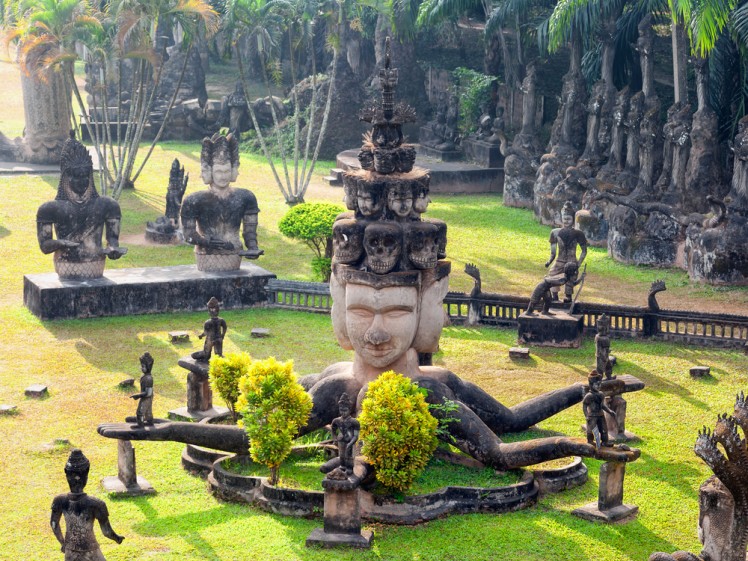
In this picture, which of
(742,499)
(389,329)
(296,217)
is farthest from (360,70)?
(742,499)

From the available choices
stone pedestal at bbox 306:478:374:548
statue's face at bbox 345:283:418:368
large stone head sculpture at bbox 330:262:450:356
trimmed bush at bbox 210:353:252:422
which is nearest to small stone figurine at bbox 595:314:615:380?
large stone head sculpture at bbox 330:262:450:356

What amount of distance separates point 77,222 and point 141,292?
152cm

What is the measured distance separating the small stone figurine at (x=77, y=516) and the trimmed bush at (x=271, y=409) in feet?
7.73

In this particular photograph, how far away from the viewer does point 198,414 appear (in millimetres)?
15641

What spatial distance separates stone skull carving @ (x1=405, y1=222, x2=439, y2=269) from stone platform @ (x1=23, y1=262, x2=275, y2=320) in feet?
26.7

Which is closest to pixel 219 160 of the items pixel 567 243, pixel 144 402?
pixel 567 243

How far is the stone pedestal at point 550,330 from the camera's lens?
19.2 meters

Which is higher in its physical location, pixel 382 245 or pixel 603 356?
pixel 382 245

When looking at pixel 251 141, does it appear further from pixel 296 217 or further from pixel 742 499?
pixel 742 499

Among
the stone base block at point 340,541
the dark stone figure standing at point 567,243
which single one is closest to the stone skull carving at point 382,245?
the stone base block at point 340,541

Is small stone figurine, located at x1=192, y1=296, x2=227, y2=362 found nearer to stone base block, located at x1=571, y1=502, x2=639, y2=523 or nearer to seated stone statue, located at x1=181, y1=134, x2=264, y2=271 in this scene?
stone base block, located at x1=571, y1=502, x2=639, y2=523

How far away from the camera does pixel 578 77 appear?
30.7 meters

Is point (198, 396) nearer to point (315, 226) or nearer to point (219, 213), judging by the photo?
point (219, 213)

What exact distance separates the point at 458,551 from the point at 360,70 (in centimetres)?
3015
